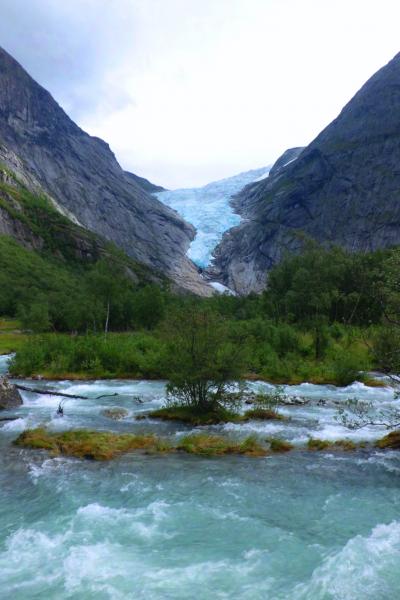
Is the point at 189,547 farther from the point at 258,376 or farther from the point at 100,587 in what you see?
the point at 258,376

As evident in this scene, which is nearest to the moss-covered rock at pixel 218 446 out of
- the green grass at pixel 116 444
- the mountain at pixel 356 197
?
the green grass at pixel 116 444

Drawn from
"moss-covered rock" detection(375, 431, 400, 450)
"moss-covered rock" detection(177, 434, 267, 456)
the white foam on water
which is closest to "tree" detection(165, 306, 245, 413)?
"moss-covered rock" detection(177, 434, 267, 456)

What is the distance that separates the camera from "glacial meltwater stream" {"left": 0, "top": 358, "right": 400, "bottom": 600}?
11.1 meters

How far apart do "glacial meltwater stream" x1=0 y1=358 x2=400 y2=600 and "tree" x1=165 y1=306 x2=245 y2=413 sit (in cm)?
647

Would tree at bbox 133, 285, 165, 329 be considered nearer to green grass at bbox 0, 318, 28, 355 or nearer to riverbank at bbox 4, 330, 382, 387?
green grass at bbox 0, 318, 28, 355

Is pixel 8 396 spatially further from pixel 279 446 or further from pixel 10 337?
pixel 10 337

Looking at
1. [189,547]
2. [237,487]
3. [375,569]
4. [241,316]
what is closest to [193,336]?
[237,487]

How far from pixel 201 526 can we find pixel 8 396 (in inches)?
797

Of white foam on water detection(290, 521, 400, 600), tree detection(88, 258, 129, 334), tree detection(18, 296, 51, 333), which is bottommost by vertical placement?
white foam on water detection(290, 521, 400, 600)

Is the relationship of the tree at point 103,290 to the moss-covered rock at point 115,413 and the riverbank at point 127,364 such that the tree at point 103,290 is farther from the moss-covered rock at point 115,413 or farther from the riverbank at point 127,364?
the moss-covered rock at point 115,413

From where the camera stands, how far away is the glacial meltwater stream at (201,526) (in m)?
11.1

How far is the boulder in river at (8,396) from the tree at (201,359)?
33.9ft

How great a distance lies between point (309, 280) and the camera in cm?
6688

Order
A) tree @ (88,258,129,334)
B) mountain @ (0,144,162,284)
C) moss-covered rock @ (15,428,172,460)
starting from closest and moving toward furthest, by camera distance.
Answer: moss-covered rock @ (15,428,172,460), tree @ (88,258,129,334), mountain @ (0,144,162,284)
